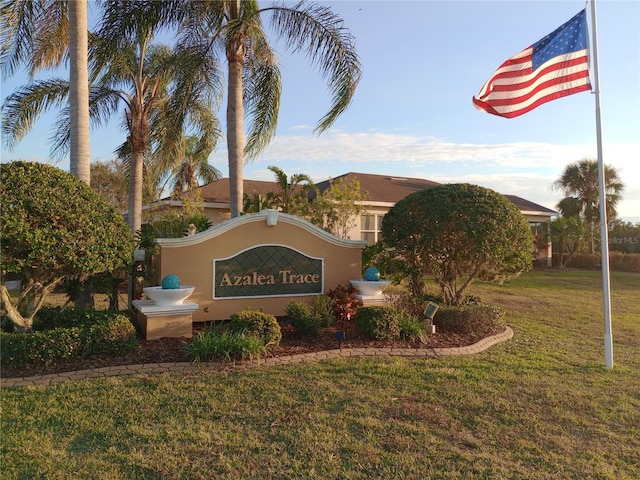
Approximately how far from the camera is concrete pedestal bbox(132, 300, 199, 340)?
6875 millimetres

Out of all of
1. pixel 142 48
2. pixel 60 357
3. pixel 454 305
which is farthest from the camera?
pixel 142 48

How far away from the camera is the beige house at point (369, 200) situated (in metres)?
17.2

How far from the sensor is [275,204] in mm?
15688

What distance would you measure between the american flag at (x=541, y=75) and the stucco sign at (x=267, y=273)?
4156mm

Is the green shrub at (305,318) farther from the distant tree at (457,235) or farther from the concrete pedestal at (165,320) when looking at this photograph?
the distant tree at (457,235)

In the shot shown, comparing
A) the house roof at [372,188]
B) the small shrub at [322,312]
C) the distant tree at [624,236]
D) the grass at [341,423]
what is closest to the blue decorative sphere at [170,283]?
the grass at [341,423]

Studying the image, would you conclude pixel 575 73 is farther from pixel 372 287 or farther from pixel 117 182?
pixel 117 182

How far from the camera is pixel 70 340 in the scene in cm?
575

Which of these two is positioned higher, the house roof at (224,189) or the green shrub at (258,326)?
the house roof at (224,189)

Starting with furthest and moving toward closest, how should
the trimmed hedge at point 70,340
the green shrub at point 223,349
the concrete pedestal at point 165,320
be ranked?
the concrete pedestal at point 165,320 → the green shrub at point 223,349 → the trimmed hedge at point 70,340

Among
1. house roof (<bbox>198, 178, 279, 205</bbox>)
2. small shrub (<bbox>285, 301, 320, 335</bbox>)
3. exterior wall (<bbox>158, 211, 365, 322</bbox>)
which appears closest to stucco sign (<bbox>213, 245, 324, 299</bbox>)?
exterior wall (<bbox>158, 211, 365, 322</bbox>)

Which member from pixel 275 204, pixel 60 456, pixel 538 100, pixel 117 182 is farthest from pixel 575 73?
pixel 117 182

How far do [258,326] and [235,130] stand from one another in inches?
212

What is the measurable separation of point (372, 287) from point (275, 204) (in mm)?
7675
